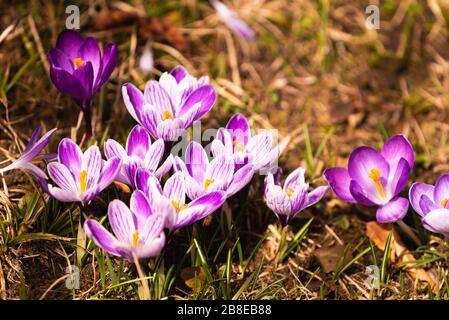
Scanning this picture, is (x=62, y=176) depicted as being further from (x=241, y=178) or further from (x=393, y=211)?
(x=393, y=211)

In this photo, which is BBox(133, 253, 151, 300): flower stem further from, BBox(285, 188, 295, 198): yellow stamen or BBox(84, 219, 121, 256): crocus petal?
BBox(285, 188, 295, 198): yellow stamen

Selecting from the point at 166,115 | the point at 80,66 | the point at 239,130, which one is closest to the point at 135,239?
the point at 166,115

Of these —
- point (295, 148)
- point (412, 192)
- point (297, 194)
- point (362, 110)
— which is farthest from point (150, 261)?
point (362, 110)

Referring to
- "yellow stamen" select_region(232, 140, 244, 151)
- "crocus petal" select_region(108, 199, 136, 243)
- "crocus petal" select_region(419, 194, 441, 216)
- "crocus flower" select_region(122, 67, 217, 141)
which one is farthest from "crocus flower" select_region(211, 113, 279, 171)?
"crocus petal" select_region(419, 194, 441, 216)

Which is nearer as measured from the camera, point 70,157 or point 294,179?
point 70,157

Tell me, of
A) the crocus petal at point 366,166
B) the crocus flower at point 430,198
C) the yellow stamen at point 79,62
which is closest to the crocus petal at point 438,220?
the crocus flower at point 430,198

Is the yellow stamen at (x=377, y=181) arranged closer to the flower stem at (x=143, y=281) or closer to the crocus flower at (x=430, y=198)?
the crocus flower at (x=430, y=198)

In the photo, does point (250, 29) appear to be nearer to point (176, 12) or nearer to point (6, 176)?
point (176, 12)
